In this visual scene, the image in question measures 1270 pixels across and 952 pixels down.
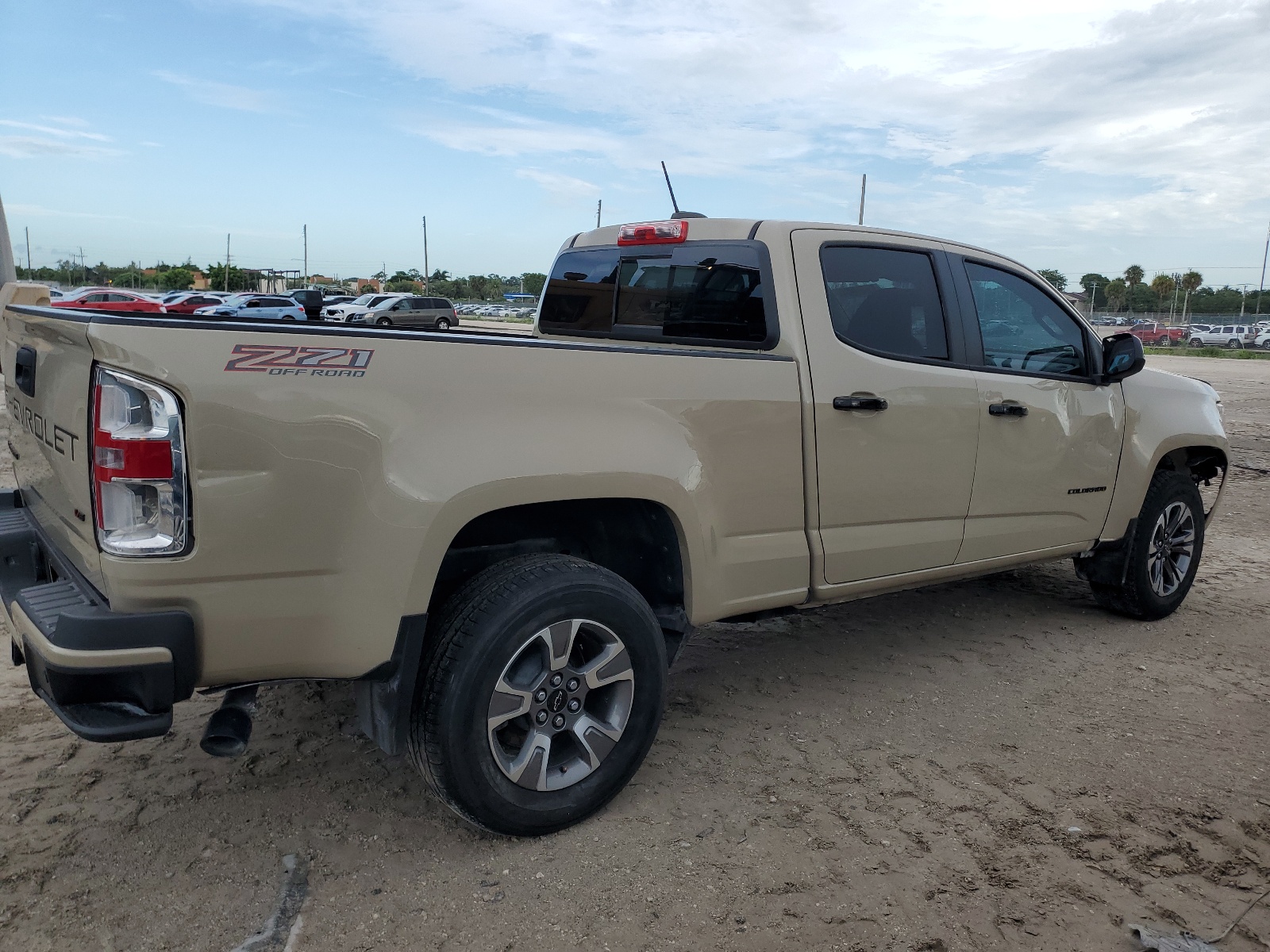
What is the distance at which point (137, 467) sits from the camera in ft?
7.46

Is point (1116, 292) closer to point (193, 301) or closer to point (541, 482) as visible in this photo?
point (193, 301)

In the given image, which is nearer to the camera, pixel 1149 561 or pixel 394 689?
pixel 394 689

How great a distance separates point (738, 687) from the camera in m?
4.30

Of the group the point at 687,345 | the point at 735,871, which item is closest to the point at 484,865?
the point at 735,871

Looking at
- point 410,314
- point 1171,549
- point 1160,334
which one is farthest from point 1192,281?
point 1171,549

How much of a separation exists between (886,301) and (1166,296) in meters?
93.1

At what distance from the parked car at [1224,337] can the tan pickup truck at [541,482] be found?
52.7m

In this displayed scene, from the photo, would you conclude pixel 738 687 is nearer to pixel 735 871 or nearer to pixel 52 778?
pixel 735 871

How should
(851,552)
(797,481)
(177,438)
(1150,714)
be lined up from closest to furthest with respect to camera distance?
(177,438), (797,481), (851,552), (1150,714)

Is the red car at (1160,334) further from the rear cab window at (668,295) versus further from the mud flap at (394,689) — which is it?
the mud flap at (394,689)

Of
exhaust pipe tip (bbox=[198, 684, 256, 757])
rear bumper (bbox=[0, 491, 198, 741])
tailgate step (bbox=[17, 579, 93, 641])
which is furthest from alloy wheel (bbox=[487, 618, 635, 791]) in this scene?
tailgate step (bbox=[17, 579, 93, 641])

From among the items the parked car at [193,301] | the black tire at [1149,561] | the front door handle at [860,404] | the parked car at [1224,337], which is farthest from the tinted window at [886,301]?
the parked car at [1224,337]

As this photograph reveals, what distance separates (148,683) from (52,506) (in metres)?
0.88

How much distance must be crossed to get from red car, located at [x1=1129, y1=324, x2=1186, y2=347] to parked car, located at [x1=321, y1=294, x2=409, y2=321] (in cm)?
3725
